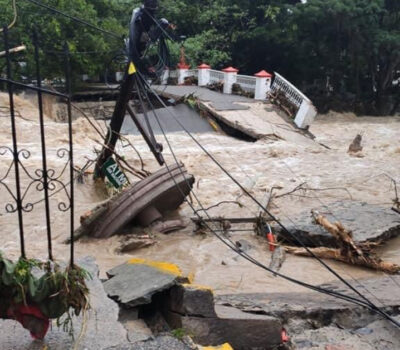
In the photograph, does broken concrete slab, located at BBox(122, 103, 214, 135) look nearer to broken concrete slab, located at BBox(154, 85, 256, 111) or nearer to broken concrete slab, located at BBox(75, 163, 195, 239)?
broken concrete slab, located at BBox(154, 85, 256, 111)

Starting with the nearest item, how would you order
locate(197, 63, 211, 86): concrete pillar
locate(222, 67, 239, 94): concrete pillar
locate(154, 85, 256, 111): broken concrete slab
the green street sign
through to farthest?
the green street sign < locate(154, 85, 256, 111): broken concrete slab < locate(222, 67, 239, 94): concrete pillar < locate(197, 63, 211, 86): concrete pillar

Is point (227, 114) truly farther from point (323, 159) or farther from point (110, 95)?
point (110, 95)

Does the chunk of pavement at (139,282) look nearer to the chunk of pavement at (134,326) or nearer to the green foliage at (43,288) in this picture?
the chunk of pavement at (134,326)

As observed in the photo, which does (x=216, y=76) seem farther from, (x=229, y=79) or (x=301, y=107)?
(x=301, y=107)

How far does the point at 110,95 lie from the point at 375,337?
2008 cm

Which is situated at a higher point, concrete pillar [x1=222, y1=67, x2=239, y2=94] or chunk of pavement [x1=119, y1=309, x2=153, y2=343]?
chunk of pavement [x1=119, y1=309, x2=153, y2=343]

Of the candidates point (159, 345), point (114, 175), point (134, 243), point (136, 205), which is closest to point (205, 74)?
point (114, 175)

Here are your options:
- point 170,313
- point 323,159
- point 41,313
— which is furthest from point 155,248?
point 323,159

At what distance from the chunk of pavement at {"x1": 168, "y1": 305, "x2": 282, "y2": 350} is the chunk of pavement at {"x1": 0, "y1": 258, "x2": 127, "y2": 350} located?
46cm

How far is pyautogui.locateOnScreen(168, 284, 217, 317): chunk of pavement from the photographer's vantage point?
10.4 ft

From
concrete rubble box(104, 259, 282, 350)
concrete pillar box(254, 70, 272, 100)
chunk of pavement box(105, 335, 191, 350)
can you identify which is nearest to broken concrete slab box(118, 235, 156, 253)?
concrete rubble box(104, 259, 282, 350)

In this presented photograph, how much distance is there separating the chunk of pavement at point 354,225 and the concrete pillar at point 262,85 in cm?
1128

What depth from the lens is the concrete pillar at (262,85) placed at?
18.2 metres

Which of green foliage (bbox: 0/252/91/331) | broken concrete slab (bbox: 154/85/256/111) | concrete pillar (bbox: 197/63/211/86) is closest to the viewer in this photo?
green foliage (bbox: 0/252/91/331)
